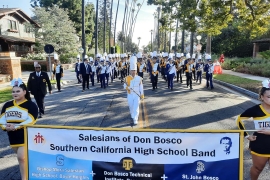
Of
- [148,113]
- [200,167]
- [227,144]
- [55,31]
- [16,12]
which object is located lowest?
[148,113]

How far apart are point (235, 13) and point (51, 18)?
88.5ft

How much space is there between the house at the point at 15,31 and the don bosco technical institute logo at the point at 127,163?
35.8m

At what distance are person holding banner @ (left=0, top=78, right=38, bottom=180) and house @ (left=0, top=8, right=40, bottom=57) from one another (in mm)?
34037

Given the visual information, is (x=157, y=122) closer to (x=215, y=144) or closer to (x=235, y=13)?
(x=215, y=144)

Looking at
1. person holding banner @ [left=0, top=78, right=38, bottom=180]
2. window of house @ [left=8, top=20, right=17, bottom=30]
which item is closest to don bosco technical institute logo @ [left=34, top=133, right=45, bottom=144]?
person holding banner @ [left=0, top=78, right=38, bottom=180]

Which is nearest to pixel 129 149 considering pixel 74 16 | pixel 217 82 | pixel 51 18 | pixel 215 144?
pixel 215 144

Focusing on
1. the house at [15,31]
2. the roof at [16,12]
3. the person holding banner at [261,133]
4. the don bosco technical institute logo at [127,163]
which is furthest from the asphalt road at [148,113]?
the roof at [16,12]

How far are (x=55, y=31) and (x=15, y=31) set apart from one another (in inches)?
349

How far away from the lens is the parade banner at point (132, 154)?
3.24 m

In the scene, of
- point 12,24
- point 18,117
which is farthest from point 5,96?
point 12,24

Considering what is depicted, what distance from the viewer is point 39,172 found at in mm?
3438

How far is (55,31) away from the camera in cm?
3562

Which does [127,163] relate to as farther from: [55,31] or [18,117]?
[55,31]

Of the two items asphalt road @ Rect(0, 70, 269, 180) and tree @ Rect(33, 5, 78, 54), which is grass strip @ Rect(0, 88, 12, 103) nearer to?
asphalt road @ Rect(0, 70, 269, 180)
